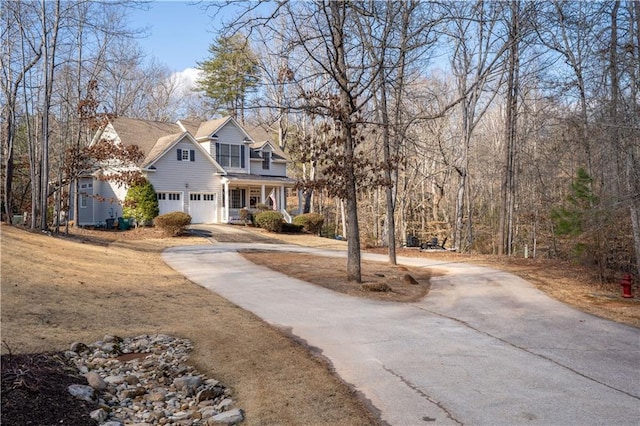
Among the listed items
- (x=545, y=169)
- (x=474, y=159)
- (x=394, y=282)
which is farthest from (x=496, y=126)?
(x=394, y=282)

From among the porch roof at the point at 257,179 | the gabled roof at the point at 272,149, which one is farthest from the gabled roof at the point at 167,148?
the gabled roof at the point at 272,149

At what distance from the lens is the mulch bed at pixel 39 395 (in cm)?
398

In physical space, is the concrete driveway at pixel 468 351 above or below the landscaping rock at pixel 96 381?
below

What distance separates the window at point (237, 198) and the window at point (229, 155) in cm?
171

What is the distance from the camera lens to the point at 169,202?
27.8 meters

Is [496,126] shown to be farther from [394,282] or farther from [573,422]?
[573,422]

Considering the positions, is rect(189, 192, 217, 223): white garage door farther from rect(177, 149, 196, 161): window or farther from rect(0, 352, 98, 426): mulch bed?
rect(0, 352, 98, 426): mulch bed

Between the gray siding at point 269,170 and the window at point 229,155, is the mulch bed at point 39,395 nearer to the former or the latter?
the window at point 229,155

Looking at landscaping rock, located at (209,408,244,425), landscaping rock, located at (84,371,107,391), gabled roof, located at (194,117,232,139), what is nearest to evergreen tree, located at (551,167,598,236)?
landscaping rock, located at (209,408,244,425)

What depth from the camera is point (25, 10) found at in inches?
688

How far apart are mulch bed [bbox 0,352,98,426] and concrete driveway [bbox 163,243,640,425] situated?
2.75m

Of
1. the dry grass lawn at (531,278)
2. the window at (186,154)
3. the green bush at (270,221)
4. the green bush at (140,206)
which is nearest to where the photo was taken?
the dry grass lawn at (531,278)

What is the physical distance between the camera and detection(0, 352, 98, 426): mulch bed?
3.98 metres

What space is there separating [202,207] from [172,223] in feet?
21.7
